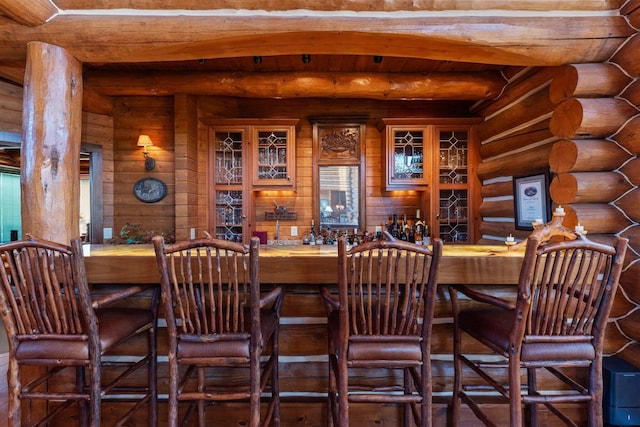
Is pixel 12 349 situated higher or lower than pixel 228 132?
lower

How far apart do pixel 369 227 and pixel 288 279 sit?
2.55 m

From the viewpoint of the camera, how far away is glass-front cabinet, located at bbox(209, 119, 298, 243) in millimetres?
3869

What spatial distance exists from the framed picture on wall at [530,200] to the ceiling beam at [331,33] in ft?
3.10

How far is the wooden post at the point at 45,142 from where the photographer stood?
216cm

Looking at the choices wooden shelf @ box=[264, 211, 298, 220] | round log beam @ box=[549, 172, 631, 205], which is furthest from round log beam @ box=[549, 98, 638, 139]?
wooden shelf @ box=[264, 211, 298, 220]

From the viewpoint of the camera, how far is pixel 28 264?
4.46ft

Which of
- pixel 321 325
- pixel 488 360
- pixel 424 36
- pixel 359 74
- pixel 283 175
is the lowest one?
pixel 488 360

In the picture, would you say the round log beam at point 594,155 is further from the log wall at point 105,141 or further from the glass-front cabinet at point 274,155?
A: the log wall at point 105,141

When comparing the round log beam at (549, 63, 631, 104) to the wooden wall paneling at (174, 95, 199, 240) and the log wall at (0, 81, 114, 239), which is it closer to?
the wooden wall paneling at (174, 95, 199, 240)

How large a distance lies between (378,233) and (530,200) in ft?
5.33

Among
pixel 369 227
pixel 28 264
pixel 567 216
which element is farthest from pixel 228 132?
pixel 567 216

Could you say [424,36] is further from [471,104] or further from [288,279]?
[471,104]

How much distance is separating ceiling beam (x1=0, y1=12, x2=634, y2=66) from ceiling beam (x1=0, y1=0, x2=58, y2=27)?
4cm

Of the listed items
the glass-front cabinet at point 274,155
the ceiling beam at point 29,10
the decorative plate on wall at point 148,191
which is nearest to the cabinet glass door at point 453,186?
the glass-front cabinet at point 274,155
